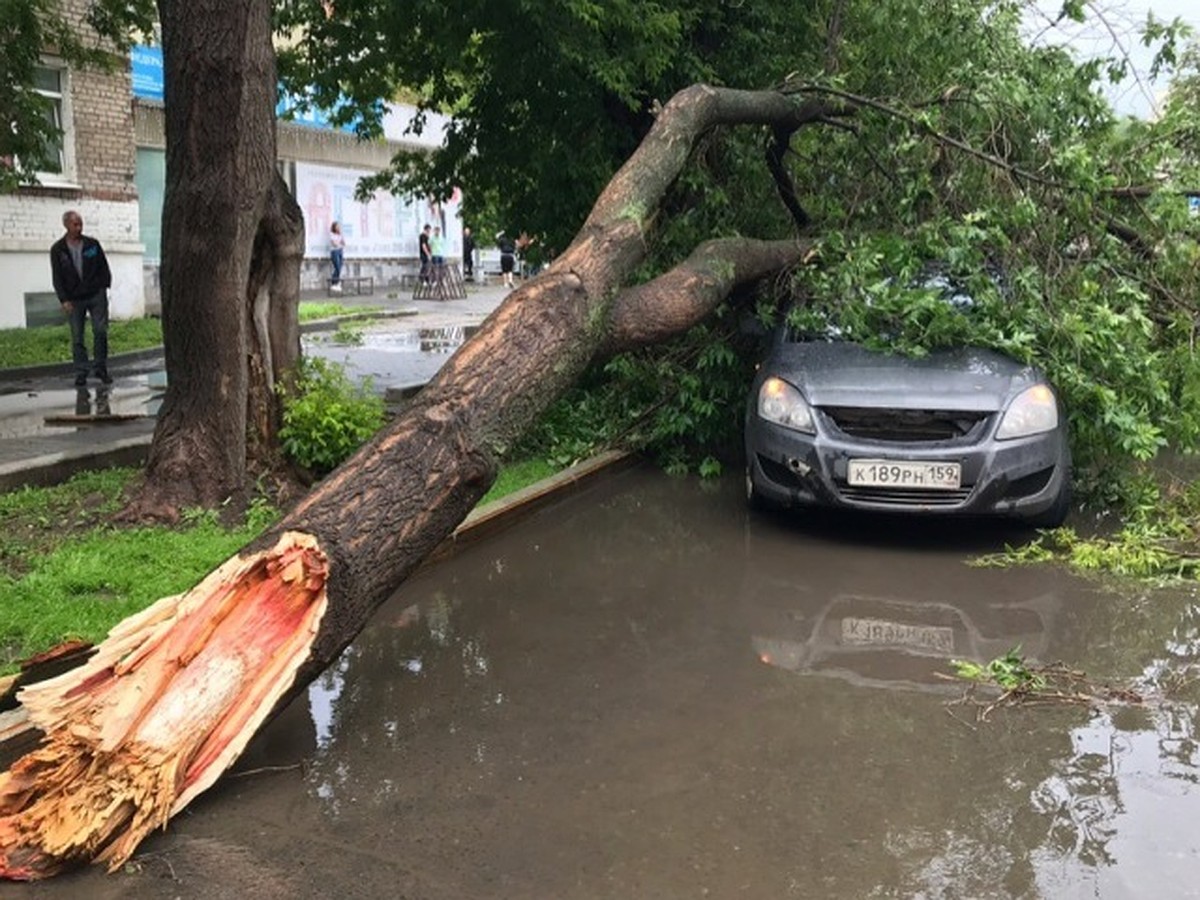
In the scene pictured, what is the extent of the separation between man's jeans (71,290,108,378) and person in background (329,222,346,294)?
15.8 metres

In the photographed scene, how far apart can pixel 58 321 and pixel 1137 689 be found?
18234 mm

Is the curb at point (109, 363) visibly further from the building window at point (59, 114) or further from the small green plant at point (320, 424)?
the small green plant at point (320, 424)

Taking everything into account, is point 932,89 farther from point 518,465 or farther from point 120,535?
point 120,535

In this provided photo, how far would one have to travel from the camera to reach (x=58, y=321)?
18.9 meters

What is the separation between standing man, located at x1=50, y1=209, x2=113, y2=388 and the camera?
13.2 m

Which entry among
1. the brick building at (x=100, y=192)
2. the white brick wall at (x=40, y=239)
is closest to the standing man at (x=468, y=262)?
the brick building at (x=100, y=192)

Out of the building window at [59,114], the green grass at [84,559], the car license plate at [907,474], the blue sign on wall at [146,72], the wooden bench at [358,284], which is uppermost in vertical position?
the blue sign on wall at [146,72]

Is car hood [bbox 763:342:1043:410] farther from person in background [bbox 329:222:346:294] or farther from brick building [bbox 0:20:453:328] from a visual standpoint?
person in background [bbox 329:222:346:294]

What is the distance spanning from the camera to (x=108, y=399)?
40.2 ft

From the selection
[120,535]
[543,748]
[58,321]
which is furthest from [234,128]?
[58,321]

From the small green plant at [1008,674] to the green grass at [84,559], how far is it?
3404mm

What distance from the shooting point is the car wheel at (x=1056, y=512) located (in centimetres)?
667

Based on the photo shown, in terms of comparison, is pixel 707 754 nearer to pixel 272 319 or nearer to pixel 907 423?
pixel 907 423

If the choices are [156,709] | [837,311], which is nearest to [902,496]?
[837,311]
